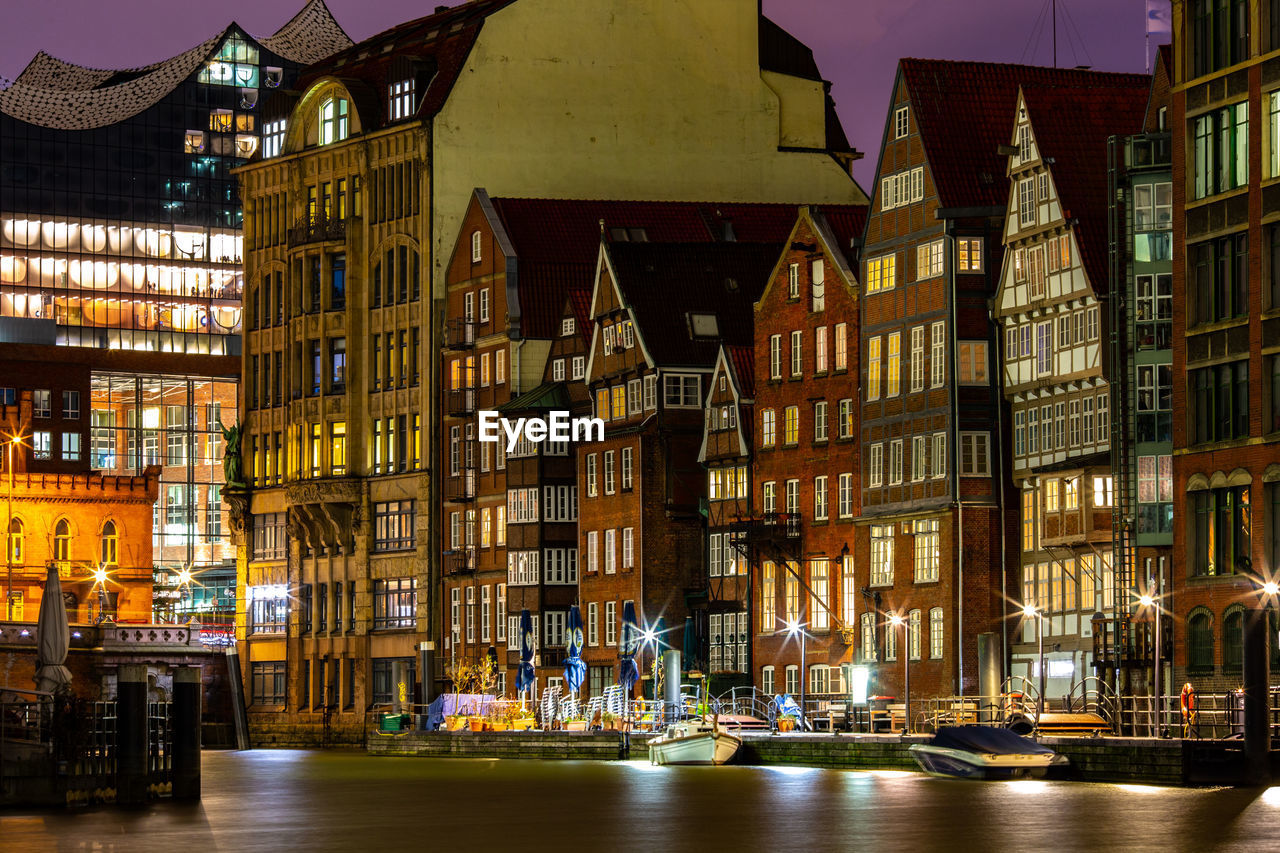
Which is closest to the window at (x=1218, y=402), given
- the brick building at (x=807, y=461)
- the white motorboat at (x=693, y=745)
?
the white motorboat at (x=693, y=745)

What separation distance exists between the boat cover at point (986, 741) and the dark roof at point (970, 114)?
2540 cm

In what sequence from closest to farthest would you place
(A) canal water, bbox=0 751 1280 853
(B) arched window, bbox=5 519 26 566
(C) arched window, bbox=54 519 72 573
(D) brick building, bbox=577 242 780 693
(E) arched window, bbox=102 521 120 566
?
(A) canal water, bbox=0 751 1280 853
(D) brick building, bbox=577 242 780 693
(B) arched window, bbox=5 519 26 566
(C) arched window, bbox=54 519 72 573
(E) arched window, bbox=102 521 120 566

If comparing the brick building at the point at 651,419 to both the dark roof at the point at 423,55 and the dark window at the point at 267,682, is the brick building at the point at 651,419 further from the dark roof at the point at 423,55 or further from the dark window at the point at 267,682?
the dark window at the point at 267,682

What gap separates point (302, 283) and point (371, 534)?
13.2 meters

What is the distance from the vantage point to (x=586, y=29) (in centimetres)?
14112

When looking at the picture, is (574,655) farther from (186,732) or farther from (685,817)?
(685,817)

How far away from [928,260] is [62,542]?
96631 mm

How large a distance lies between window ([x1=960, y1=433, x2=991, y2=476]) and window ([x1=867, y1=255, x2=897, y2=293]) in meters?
7.33

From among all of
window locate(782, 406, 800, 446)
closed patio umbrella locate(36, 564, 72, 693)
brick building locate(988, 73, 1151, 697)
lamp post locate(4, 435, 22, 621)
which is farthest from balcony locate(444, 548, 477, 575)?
closed patio umbrella locate(36, 564, 72, 693)

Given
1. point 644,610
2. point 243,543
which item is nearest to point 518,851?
point 644,610

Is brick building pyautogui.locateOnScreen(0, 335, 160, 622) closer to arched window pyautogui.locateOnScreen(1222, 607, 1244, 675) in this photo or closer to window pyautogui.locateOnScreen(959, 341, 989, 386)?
window pyautogui.locateOnScreen(959, 341, 989, 386)

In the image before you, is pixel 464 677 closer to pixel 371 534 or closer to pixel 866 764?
pixel 371 534

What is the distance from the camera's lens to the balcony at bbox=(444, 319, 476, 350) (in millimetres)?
134000

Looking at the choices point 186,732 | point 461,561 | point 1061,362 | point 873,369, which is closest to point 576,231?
point 461,561
